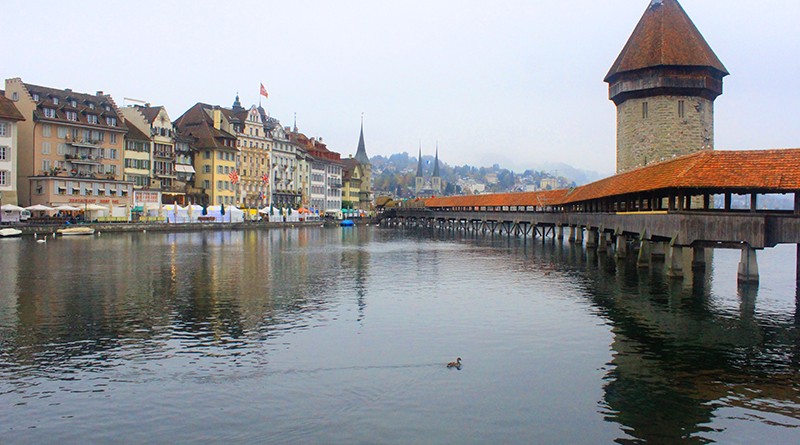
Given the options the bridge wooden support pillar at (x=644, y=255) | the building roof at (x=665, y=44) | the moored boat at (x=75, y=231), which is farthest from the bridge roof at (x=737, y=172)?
the moored boat at (x=75, y=231)

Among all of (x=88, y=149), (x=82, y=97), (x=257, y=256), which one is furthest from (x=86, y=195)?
(x=257, y=256)

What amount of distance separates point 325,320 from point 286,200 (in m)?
97.6

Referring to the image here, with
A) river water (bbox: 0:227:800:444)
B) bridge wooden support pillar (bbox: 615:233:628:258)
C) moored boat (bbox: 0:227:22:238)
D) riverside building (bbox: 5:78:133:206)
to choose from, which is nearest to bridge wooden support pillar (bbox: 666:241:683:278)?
river water (bbox: 0:227:800:444)

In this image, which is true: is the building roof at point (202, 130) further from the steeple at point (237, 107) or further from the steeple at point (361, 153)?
the steeple at point (361, 153)

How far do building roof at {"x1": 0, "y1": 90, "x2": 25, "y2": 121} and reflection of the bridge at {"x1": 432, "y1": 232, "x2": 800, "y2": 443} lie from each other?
183 ft

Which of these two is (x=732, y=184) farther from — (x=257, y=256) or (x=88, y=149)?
(x=88, y=149)

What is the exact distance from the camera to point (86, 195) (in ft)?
243

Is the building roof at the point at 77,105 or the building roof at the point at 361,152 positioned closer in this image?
the building roof at the point at 77,105

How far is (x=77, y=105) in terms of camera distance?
75.2 m

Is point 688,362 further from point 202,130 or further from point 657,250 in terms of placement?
point 202,130

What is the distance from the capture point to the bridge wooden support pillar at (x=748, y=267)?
28.2 meters

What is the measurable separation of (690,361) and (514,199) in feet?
227

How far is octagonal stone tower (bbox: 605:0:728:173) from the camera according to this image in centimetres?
5459

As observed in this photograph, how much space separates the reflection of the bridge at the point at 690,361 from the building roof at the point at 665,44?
30607 mm
